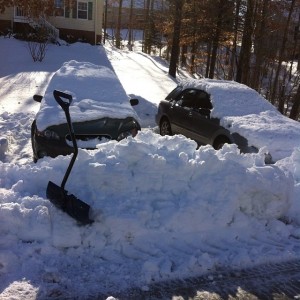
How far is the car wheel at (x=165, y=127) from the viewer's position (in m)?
10.0

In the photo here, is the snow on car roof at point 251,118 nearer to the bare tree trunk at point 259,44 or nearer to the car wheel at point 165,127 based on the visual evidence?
the car wheel at point 165,127

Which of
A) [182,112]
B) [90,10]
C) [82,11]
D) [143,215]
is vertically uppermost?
[90,10]

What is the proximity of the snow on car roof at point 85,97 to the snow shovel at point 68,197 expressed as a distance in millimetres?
2197

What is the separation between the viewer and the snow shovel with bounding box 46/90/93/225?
14.5 ft

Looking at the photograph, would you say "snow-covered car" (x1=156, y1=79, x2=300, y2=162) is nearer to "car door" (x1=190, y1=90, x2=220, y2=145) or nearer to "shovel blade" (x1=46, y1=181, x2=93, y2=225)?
"car door" (x1=190, y1=90, x2=220, y2=145)

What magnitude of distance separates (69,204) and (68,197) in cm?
10

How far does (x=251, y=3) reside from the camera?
16.3 meters

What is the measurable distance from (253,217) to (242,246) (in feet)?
1.73

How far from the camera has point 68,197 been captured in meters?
4.55

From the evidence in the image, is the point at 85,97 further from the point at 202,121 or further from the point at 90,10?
the point at 90,10

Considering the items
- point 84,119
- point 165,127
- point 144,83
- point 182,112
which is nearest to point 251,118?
point 182,112

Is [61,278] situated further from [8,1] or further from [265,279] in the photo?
[8,1]

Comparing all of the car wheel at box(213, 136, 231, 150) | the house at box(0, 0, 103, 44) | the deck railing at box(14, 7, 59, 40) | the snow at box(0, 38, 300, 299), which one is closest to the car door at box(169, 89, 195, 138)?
the car wheel at box(213, 136, 231, 150)

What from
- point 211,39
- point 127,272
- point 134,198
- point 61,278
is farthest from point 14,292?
point 211,39
